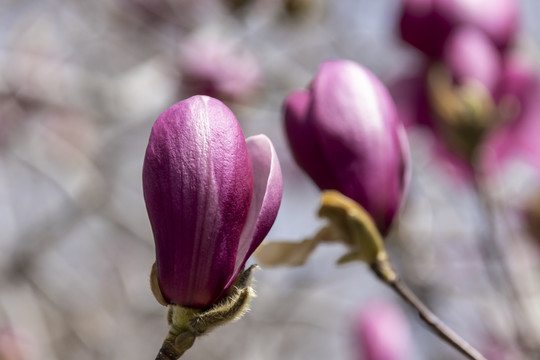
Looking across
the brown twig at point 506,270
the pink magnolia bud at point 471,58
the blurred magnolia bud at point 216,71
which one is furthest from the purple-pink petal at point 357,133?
the blurred magnolia bud at point 216,71

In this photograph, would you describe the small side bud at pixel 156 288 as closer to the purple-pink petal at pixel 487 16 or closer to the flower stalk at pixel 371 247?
the flower stalk at pixel 371 247

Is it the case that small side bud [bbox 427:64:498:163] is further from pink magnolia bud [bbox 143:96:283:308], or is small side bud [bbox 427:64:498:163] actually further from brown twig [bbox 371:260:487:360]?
pink magnolia bud [bbox 143:96:283:308]

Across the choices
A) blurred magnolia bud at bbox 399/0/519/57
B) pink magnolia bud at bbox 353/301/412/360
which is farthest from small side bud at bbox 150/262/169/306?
pink magnolia bud at bbox 353/301/412/360

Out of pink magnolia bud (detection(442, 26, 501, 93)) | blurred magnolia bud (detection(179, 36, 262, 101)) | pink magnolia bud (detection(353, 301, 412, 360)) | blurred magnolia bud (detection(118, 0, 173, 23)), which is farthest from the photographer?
blurred magnolia bud (detection(118, 0, 173, 23))

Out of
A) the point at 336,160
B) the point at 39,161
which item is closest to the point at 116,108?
the point at 39,161

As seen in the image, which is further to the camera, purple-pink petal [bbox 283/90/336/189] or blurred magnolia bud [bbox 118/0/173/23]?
blurred magnolia bud [bbox 118/0/173/23]
